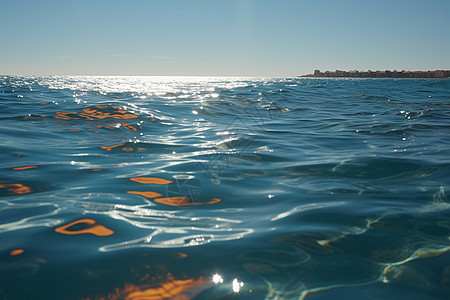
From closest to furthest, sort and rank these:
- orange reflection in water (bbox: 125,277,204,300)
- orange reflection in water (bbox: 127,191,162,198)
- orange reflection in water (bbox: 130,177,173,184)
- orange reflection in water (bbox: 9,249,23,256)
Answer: orange reflection in water (bbox: 125,277,204,300) → orange reflection in water (bbox: 9,249,23,256) → orange reflection in water (bbox: 127,191,162,198) → orange reflection in water (bbox: 130,177,173,184)

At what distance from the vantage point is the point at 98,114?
9.01m

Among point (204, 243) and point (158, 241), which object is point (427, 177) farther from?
point (158, 241)

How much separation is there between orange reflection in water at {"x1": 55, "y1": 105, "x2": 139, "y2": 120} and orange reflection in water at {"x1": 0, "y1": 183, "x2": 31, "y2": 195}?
540cm

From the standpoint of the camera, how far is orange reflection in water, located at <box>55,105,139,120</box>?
863 centimetres

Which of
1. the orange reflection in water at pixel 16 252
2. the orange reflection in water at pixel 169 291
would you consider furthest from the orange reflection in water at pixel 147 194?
the orange reflection in water at pixel 169 291

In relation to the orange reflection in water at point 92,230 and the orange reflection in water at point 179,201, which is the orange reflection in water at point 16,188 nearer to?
the orange reflection in water at point 92,230

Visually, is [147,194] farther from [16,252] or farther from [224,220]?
[16,252]

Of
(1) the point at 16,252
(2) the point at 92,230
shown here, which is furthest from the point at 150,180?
(1) the point at 16,252

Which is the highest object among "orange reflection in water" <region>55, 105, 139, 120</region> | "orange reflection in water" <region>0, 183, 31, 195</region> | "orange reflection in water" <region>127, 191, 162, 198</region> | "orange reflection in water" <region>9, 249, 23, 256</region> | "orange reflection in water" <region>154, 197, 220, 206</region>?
"orange reflection in water" <region>55, 105, 139, 120</region>

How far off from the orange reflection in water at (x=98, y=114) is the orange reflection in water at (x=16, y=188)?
5.40 metres

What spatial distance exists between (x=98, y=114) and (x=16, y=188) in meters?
6.13

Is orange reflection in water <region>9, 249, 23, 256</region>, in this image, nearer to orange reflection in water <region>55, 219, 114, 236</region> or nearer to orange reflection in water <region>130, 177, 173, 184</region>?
orange reflection in water <region>55, 219, 114, 236</region>

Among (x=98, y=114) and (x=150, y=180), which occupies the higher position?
(x=98, y=114)

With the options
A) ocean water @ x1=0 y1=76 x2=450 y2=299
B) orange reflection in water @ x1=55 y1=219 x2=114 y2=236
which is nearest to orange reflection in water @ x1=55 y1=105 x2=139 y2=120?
ocean water @ x1=0 y1=76 x2=450 y2=299
